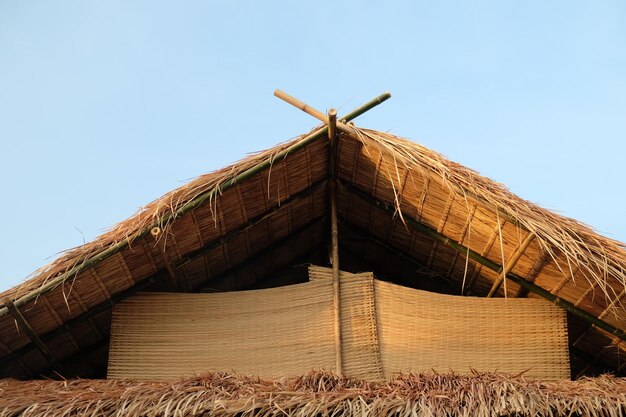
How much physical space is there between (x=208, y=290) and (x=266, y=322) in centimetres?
50

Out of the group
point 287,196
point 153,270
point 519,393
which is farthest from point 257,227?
point 519,393

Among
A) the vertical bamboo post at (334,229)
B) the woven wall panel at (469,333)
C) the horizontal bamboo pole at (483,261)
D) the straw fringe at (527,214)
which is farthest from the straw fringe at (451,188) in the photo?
the woven wall panel at (469,333)

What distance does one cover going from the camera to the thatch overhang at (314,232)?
447 cm

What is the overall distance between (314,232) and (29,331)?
1.49 m

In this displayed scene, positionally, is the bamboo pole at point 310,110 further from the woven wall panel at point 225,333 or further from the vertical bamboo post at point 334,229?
the woven wall panel at point 225,333

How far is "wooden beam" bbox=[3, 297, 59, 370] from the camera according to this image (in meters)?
4.40

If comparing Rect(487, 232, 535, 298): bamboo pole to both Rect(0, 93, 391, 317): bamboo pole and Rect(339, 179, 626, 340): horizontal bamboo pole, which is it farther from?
Rect(0, 93, 391, 317): bamboo pole

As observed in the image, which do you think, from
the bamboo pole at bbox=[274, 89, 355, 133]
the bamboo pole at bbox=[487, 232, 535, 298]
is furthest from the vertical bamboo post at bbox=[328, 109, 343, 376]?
the bamboo pole at bbox=[487, 232, 535, 298]

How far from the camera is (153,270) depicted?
189 inches

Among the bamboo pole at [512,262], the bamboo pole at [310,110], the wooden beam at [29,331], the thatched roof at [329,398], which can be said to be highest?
the bamboo pole at [310,110]

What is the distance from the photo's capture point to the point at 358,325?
4.68 m

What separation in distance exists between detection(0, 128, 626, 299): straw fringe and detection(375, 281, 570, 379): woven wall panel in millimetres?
354

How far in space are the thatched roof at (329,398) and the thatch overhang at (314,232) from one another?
0.53m

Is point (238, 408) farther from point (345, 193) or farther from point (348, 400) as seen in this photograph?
point (345, 193)
